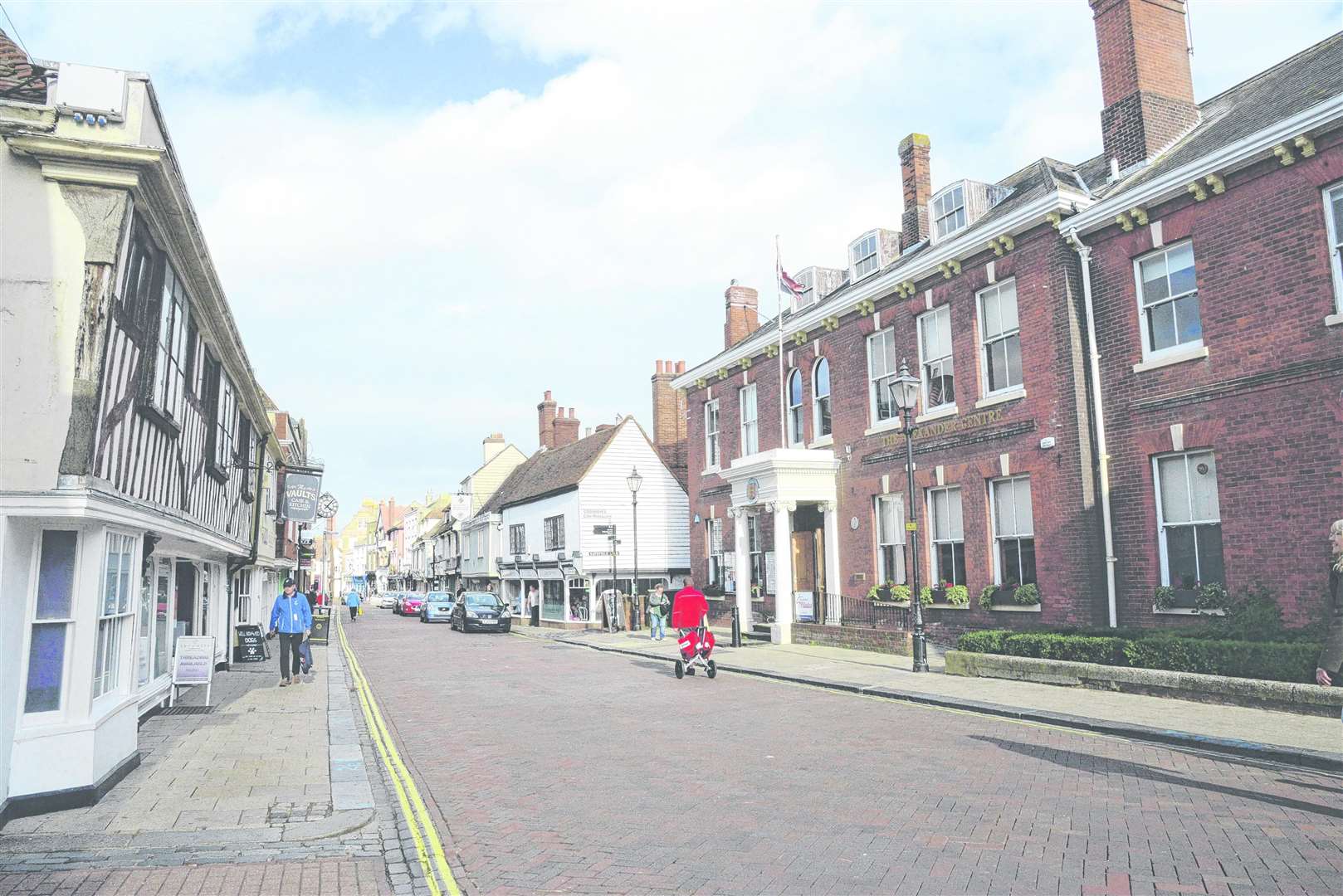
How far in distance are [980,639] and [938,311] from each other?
757 cm

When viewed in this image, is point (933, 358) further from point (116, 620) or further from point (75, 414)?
point (75, 414)

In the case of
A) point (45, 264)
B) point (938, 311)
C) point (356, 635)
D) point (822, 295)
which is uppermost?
point (822, 295)

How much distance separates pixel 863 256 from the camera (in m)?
24.5

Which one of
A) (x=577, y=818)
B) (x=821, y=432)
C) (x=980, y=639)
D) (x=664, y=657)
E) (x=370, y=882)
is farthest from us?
(x=821, y=432)

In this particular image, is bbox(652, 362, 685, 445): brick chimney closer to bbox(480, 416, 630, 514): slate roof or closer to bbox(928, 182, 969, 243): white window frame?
bbox(480, 416, 630, 514): slate roof

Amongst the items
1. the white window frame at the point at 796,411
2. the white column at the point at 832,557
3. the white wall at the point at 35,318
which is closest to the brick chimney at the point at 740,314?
the white window frame at the point at 796,411

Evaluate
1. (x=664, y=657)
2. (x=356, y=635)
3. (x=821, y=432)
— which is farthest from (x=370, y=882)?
(x=356, y=635)

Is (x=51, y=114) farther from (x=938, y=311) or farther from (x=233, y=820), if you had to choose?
(x=938, y=311)

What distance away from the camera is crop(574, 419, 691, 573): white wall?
37688 millimetres

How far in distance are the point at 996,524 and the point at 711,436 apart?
39.8 ft

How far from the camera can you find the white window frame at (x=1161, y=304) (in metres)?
14.7

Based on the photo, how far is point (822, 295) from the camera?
88.0ft

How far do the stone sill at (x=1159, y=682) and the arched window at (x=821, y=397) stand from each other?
9047 millimetres

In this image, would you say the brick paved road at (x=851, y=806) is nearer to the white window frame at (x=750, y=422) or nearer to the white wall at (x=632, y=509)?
the white window frame at (x=750, y=422)
